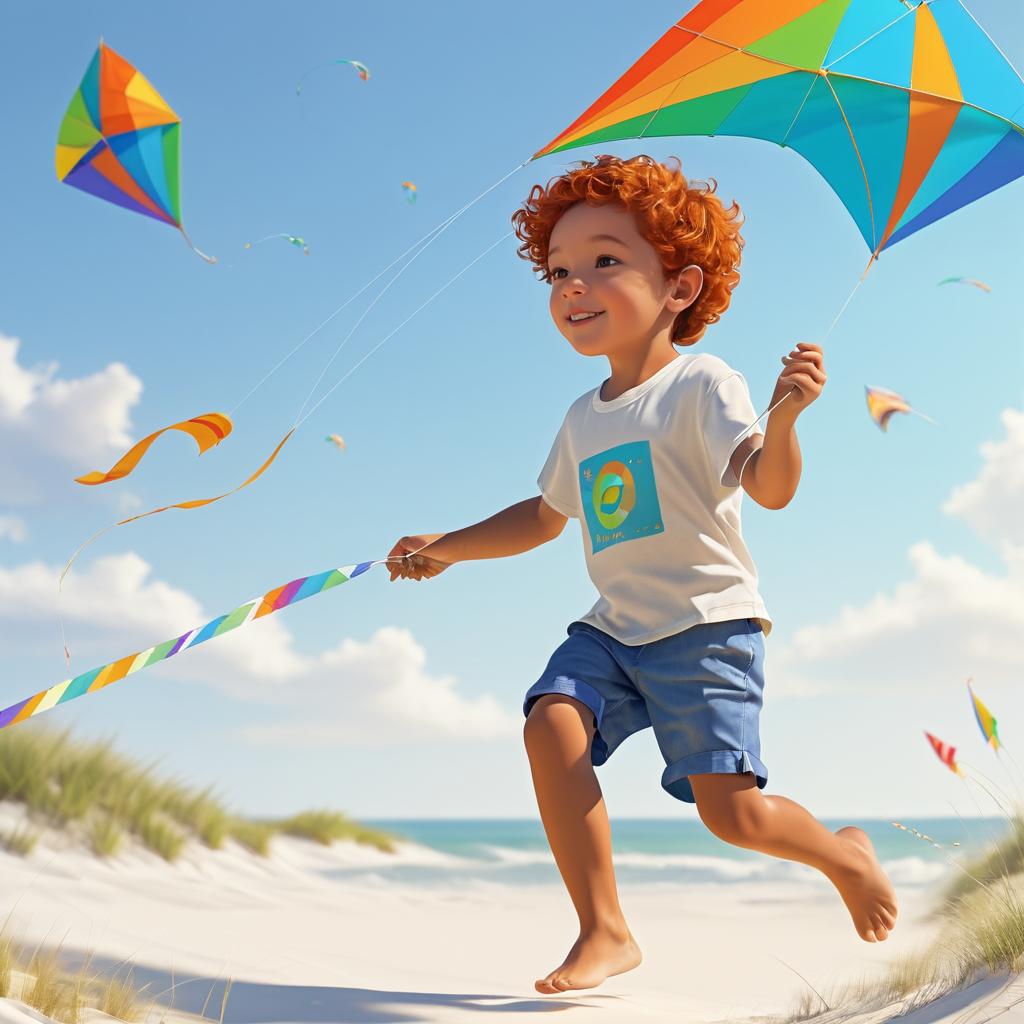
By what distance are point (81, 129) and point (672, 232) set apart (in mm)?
3393

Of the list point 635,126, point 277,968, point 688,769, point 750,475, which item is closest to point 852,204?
point 635,126

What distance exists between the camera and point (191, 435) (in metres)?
2.81

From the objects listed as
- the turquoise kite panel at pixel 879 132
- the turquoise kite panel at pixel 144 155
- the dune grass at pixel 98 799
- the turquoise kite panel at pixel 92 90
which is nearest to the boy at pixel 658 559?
the turquoise kite panel at pixel 879 132

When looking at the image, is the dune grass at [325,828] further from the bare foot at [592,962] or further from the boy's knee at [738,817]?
the boy's knee at [738,817]

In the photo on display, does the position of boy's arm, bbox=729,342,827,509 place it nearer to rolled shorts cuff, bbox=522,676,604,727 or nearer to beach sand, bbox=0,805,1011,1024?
rolled shorts cuff, bbox=522,676,604,727

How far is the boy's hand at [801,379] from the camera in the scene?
7.82 ft

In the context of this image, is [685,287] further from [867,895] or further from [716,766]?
[867,895]

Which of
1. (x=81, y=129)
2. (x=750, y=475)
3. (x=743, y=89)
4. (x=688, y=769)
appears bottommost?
(x=688, y=769)

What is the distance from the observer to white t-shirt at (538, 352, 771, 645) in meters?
2.68

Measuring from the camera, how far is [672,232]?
2887 millimetres

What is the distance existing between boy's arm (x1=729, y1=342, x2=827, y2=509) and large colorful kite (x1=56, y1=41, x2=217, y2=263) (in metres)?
3.52

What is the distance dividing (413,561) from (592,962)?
117cm

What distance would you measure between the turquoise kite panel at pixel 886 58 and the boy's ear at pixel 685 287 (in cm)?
59

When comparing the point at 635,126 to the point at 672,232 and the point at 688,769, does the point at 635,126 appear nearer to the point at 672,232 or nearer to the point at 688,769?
the point at 672,232
